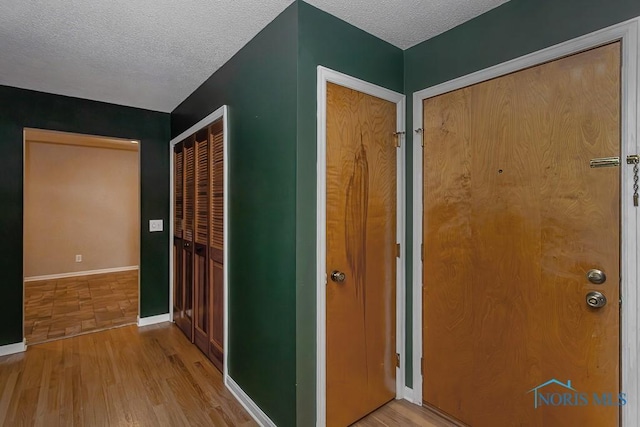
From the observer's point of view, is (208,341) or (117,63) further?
(208,341)

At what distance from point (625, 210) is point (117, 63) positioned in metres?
3.23

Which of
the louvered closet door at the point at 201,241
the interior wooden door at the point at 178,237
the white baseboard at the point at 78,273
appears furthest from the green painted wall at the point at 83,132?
the white baseboard at the point at 78,273

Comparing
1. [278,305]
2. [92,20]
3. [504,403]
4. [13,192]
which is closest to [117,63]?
[92,20]

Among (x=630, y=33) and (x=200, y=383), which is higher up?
(x=630, y=33)

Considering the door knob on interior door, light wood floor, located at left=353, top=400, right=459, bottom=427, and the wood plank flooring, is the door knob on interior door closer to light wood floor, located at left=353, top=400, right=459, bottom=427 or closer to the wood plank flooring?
light wood floor, located at left=353, top=400, right=459, bottom=427

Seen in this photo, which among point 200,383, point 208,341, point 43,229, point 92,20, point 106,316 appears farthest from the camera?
point 43,229

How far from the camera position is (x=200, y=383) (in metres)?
2.42

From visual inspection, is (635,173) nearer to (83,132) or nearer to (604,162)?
(604,162)

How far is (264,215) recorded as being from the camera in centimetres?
194

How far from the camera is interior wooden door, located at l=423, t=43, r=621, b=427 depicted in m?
1.42

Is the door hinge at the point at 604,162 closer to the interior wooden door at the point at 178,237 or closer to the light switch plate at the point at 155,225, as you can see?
the interior wooden door at the point at 178,237

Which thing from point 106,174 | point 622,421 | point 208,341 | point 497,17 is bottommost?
point 208,341

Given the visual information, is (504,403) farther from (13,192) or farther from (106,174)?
(106,174)

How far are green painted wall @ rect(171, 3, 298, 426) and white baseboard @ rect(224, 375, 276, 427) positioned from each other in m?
0.04
